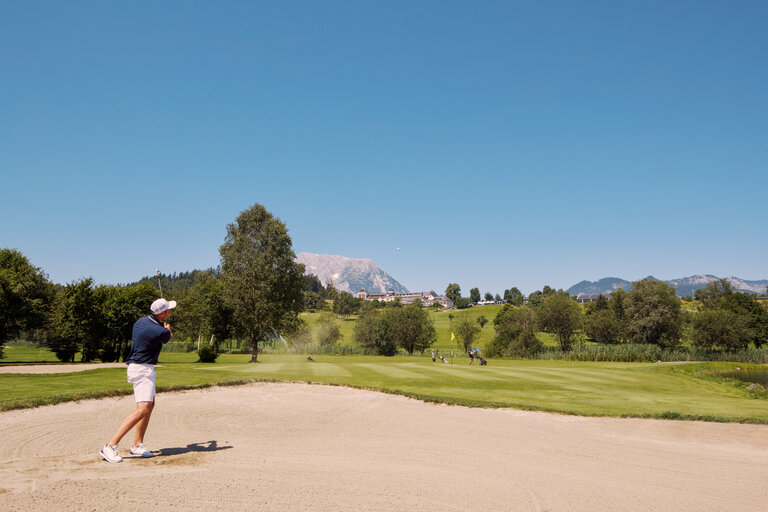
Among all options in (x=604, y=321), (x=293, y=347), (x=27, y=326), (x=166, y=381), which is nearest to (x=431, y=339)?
(x=293, y=347)

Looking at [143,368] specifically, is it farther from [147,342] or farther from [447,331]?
[447,331]

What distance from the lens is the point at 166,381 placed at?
1908 centimetres

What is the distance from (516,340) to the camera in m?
78.1

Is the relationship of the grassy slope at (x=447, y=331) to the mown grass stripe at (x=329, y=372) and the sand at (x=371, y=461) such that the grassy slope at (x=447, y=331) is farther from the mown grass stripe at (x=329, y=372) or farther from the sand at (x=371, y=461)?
the sand at (x=371, y=461)

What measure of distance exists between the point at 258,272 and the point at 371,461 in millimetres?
43806

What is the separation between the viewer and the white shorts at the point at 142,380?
26.9 ft

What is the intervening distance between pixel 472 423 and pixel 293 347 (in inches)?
2583

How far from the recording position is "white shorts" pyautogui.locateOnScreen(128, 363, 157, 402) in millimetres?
8195

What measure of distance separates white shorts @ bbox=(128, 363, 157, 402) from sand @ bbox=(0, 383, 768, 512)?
1.12 metres

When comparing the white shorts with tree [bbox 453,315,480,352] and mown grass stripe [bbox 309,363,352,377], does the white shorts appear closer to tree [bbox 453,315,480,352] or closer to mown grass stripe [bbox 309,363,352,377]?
mown grass stripe [bbox 309,363,352,377]

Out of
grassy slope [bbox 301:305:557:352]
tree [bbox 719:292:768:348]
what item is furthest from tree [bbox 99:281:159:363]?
tree [bbox 719:292:768:348]

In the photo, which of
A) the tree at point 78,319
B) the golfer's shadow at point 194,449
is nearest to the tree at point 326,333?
the tree at point 78,319

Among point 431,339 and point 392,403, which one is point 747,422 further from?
point 431,339

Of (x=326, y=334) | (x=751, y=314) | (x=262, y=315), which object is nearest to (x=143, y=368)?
(x=262, y=315)
